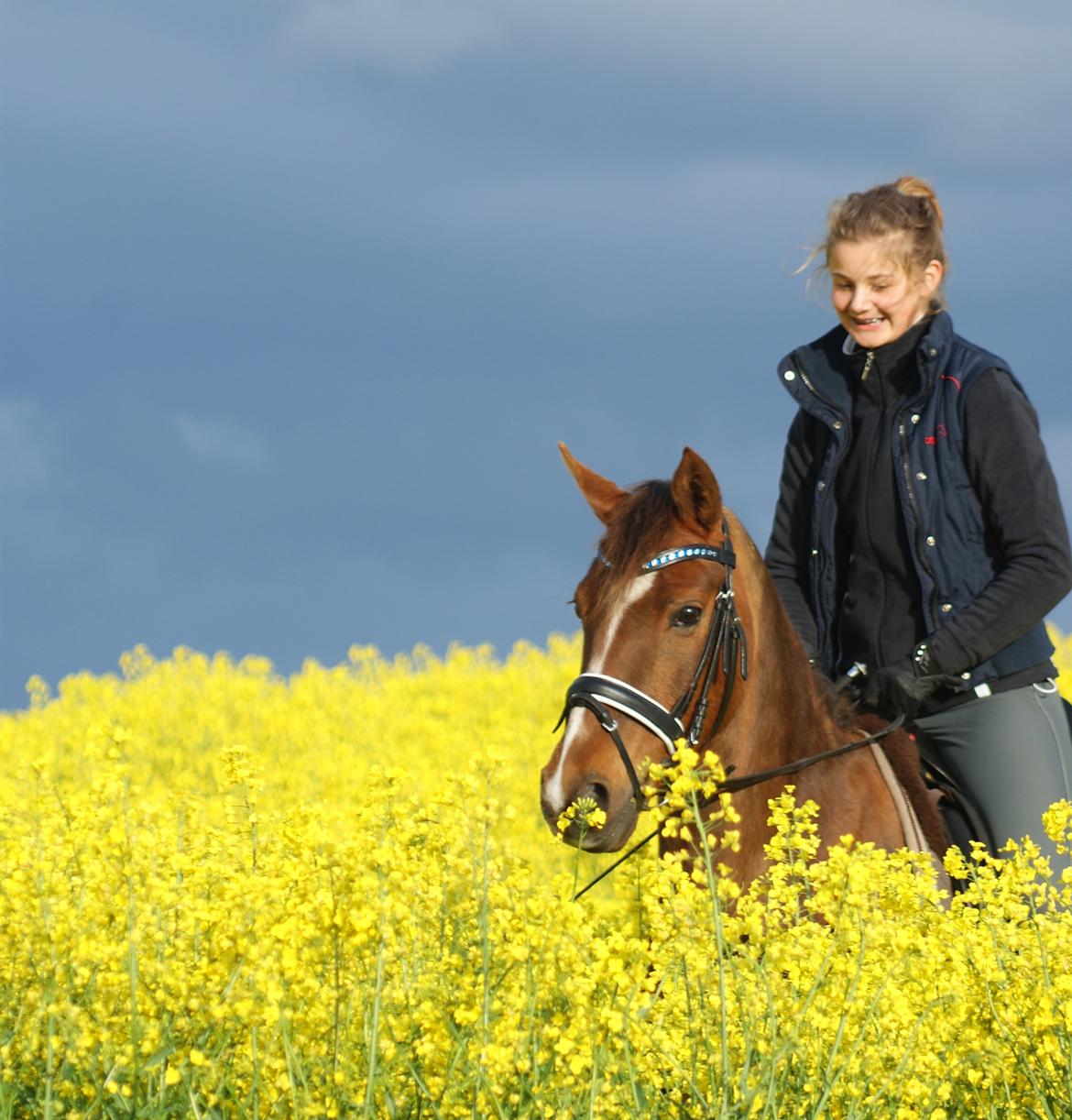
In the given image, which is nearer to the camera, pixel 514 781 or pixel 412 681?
pixel 514 781

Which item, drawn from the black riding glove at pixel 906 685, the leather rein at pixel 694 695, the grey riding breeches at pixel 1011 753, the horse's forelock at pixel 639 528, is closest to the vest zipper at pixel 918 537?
the black riding glove at pixel 906 685

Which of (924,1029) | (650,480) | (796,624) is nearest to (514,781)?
(796,624)

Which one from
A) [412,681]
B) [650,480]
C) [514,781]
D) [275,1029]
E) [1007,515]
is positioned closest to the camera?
[275,1029]

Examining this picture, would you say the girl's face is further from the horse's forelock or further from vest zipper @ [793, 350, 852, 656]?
the horse's forelock

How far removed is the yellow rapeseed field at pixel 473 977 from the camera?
3256mm

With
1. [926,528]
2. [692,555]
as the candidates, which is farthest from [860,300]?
[692,555]

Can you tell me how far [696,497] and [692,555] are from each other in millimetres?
205

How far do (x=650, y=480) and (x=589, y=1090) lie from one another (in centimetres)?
221

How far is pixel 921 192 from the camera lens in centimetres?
611

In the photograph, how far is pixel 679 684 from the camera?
4.61 meters

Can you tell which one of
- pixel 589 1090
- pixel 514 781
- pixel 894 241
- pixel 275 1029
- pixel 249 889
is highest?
pixel 514 781

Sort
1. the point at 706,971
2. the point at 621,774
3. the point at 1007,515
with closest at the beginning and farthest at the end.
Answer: the point at 706,971
the point at 621,774
the point at 1007,515

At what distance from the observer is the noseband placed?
14.7 ft

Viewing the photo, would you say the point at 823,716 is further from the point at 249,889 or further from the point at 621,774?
the point at 249,889
